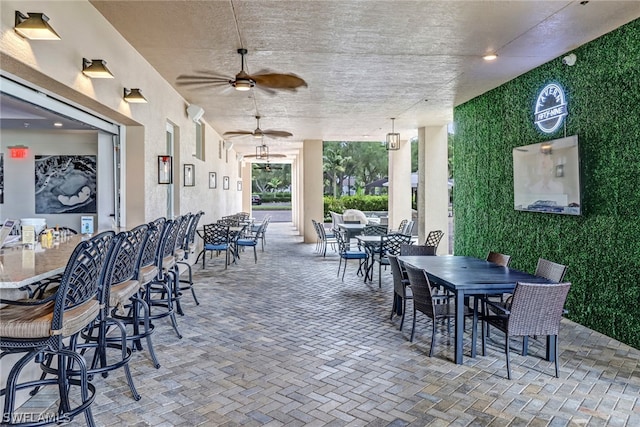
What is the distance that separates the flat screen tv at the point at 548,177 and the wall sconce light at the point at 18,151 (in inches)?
307

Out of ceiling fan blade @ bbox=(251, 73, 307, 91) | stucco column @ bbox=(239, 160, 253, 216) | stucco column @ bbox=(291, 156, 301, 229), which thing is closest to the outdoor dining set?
ceiling fan blade @ bbox=(251, 73, 307, 91)

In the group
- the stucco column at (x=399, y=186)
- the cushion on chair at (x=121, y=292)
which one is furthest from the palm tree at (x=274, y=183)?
the cushion on chair at (x=121, y=292)

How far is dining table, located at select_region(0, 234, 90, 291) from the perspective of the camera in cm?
220

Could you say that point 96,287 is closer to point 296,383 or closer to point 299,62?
point 296,383

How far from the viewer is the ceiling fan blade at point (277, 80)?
513 centimetres

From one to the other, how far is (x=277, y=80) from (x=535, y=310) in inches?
147

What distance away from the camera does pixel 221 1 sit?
3779mm

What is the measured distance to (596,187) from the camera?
15.3 ft

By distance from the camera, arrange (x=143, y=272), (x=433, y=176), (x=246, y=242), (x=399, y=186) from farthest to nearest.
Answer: (x=399, y=186) → (x=433, y=176) → (x=246, y=242) → (x=143, y=272)

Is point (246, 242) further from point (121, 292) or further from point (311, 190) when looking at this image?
point (121, 292)

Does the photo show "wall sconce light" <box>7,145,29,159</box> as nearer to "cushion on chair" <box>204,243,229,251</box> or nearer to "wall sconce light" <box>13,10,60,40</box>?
"cushion on chair" <box>204,243,229,251</box>

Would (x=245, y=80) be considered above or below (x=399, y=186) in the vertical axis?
above

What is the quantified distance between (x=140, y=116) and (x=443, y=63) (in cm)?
386

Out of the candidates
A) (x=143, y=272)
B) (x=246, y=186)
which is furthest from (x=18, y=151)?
(x=246, y=186)
